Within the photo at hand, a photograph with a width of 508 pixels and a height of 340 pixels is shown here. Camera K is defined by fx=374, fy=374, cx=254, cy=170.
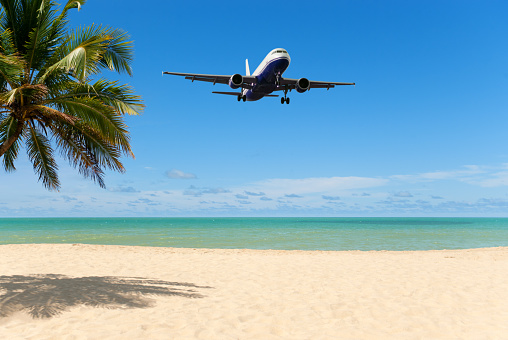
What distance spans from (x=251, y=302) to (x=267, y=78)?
2033 cm

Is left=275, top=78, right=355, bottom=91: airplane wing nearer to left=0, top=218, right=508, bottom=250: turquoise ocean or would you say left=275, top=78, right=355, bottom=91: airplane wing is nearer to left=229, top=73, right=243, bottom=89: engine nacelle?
left=229, top=73, right=243, bottom=89: engine nacelle

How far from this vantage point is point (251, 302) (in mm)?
8664

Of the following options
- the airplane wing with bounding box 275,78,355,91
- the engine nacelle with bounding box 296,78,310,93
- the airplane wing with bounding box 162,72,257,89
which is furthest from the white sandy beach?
the airplane wing with bounding box 162,72,257,89

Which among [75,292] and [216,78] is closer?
[75,292]

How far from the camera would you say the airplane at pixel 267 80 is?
24812 mm

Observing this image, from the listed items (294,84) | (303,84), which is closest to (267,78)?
(294,84)

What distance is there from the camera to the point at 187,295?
30.9 ft

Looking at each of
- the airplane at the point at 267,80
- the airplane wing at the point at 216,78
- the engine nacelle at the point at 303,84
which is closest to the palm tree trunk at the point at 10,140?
the airplane at the point at 267,80

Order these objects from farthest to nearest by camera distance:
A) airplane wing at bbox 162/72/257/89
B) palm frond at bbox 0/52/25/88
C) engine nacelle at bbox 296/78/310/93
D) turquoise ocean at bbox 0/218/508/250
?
turquoise ocean at bbox 0/218/508/250 < airplane wing at bbox 162/72/257/89 < engine nacelle at bbox 296/78/310/93 < palm frond at bbox 0/52/25/88

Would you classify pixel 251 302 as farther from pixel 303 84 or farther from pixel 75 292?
pixel 303 84

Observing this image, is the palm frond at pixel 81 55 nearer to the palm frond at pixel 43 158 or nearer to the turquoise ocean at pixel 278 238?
the palm frond at pixel 43 158

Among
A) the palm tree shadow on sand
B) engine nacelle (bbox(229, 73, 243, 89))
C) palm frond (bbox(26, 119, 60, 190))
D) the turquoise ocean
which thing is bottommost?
the turquoise ocean

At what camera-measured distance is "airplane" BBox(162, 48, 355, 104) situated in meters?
24.8

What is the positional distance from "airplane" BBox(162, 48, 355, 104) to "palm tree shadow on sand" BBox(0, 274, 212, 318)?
17.3m
